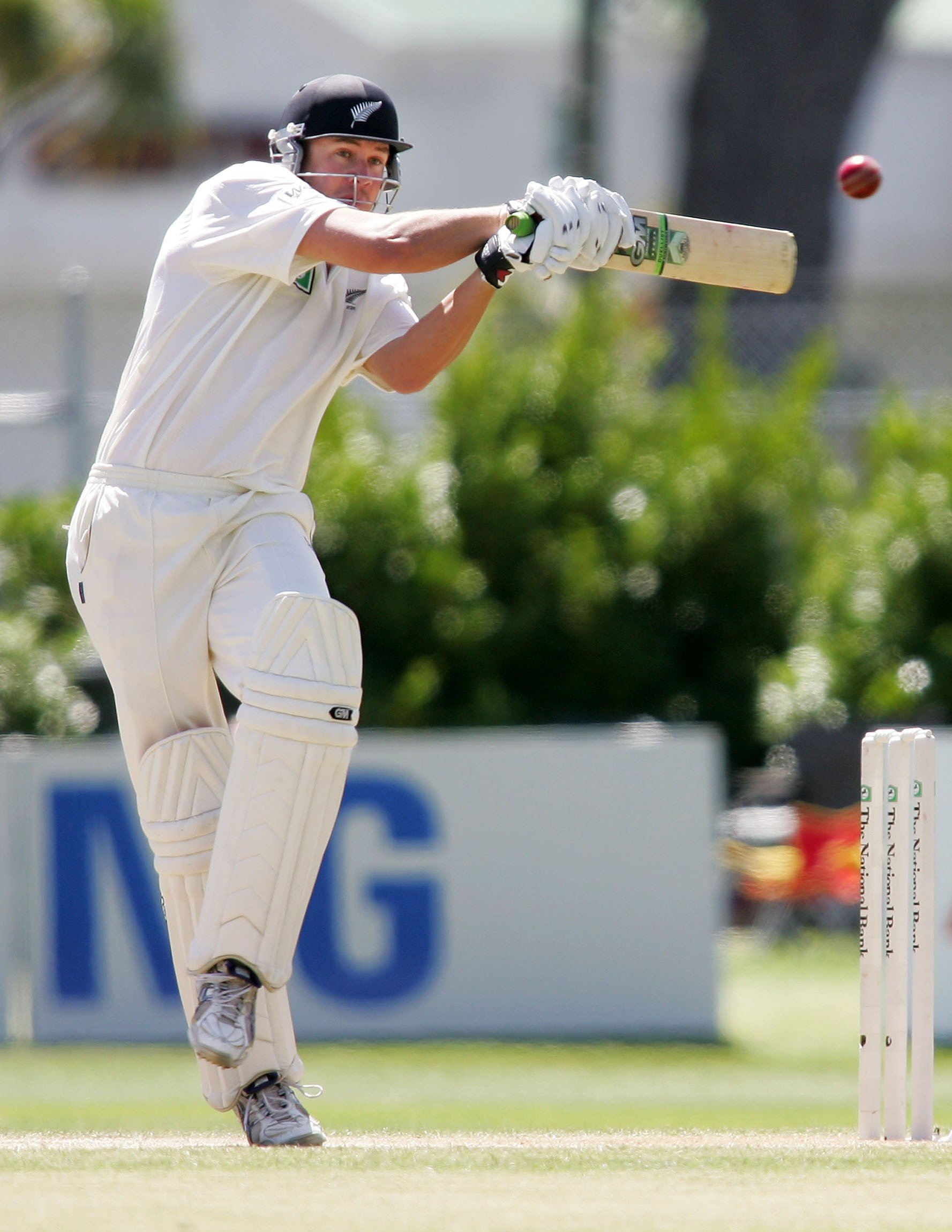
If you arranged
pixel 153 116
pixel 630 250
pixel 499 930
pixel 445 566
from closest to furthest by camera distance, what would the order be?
1. pixel 630 250
2. pixel 499 930
3. pixel 445 566
4. pixel 153 116

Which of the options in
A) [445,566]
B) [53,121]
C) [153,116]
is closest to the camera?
[445,566]

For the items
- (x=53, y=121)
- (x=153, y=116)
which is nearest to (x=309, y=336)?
(x=153, y=116)

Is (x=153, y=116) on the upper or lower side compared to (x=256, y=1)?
lower

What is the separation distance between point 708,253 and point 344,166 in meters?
0.67

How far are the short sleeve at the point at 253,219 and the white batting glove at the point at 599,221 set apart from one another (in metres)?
0.40

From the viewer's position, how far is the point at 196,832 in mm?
3557

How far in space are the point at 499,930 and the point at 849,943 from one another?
2575 mm

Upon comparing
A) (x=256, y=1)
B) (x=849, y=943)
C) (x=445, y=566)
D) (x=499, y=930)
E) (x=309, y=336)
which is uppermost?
(x=256, y=1)

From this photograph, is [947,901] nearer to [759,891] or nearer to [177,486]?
[759,891]

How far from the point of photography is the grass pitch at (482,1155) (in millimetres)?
2588

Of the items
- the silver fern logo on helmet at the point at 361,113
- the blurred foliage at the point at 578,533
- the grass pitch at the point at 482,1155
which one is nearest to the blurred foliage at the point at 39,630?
the blurred foliage at the point at 578,533

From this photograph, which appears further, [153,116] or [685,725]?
[153,116]

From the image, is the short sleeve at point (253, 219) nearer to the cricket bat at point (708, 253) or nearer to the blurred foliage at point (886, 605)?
the cricket bat at point (708, 253)

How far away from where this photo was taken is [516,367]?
10266 millimetres
